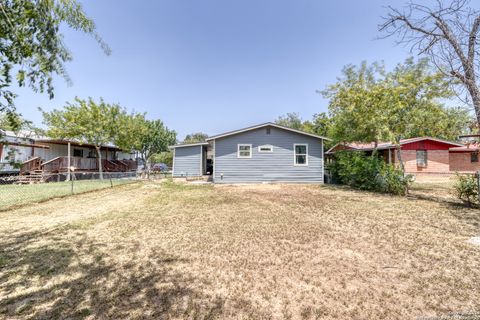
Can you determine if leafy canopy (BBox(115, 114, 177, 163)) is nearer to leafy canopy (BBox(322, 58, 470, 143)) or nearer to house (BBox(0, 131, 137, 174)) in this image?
house (BBox(0, 131, 137, 174))

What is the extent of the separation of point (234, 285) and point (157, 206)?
16.9ft

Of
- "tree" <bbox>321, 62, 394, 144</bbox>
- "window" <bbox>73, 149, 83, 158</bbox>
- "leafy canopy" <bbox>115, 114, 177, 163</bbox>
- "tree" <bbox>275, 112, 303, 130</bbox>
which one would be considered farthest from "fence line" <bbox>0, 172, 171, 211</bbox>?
"tree" <bbox>275, 112, 303, 130</bbox>

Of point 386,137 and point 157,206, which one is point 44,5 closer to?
point 157,206

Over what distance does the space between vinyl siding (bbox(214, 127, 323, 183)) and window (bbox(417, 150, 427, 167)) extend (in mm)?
9425

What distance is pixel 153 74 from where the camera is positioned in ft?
47.1

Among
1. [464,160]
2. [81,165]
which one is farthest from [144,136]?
[464,160]

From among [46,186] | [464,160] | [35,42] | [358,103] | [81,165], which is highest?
[358,103]

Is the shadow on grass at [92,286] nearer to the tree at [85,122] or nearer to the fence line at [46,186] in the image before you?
the fence line at [46,186]

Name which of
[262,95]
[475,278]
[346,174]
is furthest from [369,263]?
[262,95]

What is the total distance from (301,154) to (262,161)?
2.50 m

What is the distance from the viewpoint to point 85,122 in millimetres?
14844

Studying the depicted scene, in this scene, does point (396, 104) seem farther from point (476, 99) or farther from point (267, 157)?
point (267, 157)

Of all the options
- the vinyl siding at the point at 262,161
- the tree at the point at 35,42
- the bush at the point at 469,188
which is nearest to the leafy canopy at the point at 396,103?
the bush at the point at 469,188

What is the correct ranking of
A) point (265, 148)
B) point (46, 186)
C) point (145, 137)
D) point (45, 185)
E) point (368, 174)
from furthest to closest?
point (145, 137), point (265, 148), point (45, 185), point (46, 186), point (368, 174)
